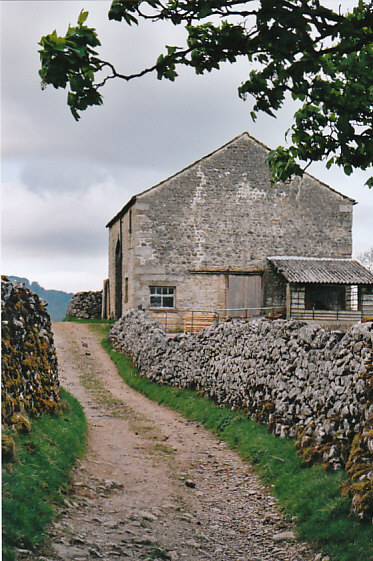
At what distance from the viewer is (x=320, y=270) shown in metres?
29.5

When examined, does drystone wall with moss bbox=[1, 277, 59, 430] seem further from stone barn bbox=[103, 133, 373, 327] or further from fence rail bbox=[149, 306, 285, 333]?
stone barn bbox=[103, 133, 373, 327]

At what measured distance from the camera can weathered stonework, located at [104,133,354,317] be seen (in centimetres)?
2847

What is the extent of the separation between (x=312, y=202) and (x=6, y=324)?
80.5ft

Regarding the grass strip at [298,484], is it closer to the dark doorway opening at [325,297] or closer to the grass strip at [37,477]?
the grass strip at [37,477]

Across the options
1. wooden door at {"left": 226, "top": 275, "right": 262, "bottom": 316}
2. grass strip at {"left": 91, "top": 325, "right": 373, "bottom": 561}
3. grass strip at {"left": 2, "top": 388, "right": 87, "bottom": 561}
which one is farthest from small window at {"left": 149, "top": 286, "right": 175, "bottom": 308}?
grass strip at {"left": 2, "top": 388, "right": 87, "bottom": 561}

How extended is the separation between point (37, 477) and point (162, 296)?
21060 millimetres

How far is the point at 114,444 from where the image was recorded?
460 inches

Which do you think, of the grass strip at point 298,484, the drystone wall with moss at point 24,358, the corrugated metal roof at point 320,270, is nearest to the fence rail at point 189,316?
the corrugated metal roof at point 320,270

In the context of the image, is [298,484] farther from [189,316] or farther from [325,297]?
[325,297]

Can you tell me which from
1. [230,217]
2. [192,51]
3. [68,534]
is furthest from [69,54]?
[230,217]

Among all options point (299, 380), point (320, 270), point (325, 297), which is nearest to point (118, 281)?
point (320, 270)

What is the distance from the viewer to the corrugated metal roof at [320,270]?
28.4m

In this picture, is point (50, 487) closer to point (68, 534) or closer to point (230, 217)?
point (68, 534)

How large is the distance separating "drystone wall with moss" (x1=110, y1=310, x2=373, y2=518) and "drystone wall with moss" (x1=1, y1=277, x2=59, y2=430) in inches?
194
